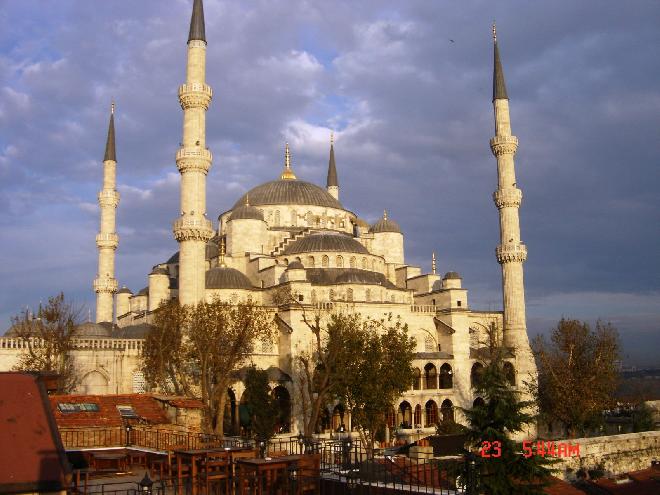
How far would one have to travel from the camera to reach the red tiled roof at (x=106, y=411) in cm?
1543

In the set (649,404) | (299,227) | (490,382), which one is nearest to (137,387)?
(299,227)

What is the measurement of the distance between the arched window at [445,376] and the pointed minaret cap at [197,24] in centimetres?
1923

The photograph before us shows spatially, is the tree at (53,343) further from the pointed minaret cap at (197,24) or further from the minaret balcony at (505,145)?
the minaret balcony at (505,145)

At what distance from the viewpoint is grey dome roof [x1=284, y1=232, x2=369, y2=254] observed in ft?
122

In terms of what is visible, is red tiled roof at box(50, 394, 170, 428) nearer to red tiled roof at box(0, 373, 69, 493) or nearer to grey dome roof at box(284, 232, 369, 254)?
red tiled roof at box(0, 373, 69, 493)

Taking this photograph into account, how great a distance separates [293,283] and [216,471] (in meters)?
21.1

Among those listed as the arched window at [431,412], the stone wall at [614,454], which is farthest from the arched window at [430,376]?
the stone wall at [614,454]

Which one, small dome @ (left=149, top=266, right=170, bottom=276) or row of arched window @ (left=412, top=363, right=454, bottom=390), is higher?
small dome @ (left=149, top=266, right=170, bottom=276)

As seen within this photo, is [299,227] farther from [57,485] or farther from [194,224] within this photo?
[57,485]

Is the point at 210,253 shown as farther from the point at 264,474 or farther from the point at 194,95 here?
the point at 264,474

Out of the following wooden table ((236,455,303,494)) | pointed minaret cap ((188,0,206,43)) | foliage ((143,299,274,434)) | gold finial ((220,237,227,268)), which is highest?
pointed minaret cap ((188,0,206,43))

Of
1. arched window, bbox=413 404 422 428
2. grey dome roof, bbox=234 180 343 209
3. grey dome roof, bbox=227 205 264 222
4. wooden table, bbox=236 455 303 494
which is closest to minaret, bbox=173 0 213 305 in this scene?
grey dome roof, bbox=227 205 264 222

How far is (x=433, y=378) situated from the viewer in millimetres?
34562

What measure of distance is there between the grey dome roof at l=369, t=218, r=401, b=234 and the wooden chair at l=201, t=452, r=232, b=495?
3308cm
